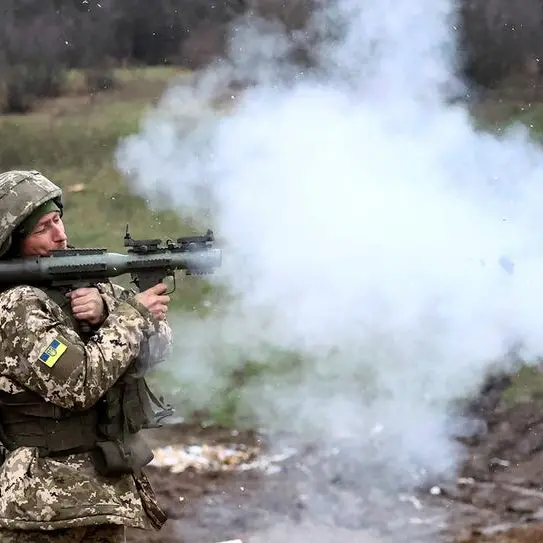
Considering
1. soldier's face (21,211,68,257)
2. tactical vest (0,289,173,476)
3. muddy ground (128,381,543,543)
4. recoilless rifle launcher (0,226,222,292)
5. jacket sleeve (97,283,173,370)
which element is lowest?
muddy ground (128,381,543,543)

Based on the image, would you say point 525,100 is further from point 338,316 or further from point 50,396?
point 50,396

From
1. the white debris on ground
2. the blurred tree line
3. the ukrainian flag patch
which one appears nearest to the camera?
the ukrainian flag patch

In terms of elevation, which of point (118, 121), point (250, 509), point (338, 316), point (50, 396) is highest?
point (118, 121)

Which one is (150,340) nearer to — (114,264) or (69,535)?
(114,264)

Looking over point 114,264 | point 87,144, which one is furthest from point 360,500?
point 87,144

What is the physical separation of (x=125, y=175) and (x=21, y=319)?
34.2 feet

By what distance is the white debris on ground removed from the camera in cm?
689

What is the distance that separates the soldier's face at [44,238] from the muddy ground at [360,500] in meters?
2.84

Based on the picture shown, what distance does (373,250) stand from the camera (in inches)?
309

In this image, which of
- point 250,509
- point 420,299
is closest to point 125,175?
point 420,299

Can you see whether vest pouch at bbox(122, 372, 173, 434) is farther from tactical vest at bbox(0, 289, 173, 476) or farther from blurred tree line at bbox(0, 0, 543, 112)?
blurred tree line at bbox(0, 0, 543, 112)

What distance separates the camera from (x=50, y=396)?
3146 mm

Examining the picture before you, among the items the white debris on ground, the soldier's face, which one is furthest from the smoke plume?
the soldier's face

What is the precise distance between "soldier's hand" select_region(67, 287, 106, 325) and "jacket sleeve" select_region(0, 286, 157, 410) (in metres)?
0.11
